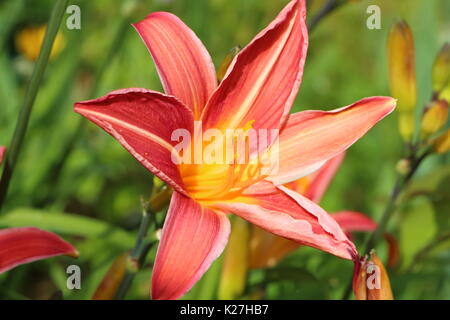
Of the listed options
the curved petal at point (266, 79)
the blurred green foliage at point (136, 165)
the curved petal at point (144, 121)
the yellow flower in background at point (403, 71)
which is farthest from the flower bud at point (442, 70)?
the curved petal at point (144, 121)

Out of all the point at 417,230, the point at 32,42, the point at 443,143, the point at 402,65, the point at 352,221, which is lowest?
the point at 417,230

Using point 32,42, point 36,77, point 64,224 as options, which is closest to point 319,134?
point 36,77

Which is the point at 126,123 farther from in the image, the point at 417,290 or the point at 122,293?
the point at 417,290

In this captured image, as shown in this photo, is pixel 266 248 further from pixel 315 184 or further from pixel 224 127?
pixel 224 127

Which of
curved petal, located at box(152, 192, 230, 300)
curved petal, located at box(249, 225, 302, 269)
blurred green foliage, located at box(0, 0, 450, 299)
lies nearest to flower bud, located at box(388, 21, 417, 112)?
blurred green foliage, located at box(0, 0, 450, 299)

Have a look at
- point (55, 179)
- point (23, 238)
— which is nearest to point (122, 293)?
point (23, 238)

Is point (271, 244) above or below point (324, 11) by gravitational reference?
below
